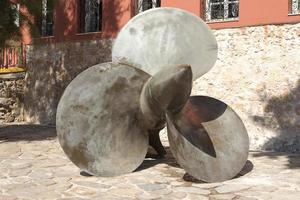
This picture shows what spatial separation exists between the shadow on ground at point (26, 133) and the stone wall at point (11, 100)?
49.1 inches

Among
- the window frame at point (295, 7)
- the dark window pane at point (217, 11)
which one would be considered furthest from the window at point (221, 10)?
the window frame at point (295, 7)

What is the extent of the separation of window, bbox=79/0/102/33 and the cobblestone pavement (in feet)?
19.2

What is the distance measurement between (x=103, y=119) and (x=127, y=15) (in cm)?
613

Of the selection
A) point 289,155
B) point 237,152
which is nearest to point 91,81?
point 237,152

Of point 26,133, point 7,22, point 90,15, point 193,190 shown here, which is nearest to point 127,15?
point 90,15

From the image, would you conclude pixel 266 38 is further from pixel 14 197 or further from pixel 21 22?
pixel 14 197

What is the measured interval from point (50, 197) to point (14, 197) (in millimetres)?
407

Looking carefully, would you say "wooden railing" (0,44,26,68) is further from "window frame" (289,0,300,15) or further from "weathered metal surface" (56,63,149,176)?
"weathered metal surface" (56,63,149,176)

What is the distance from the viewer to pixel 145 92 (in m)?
6.19

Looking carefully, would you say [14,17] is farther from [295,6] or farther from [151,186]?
[295,6]

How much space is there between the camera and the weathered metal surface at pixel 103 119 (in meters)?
6.12

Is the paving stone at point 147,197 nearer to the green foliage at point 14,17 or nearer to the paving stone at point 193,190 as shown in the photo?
the paving stone at point 193,190

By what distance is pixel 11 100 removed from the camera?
1497 centimetres

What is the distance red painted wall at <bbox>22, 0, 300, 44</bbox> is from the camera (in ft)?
30.7
